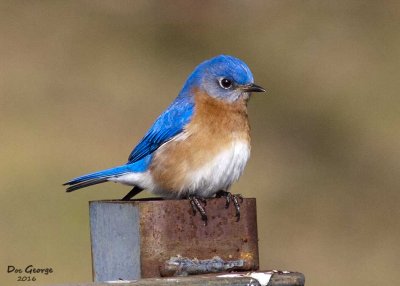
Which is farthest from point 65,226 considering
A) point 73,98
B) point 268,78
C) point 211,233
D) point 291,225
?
point 211,233

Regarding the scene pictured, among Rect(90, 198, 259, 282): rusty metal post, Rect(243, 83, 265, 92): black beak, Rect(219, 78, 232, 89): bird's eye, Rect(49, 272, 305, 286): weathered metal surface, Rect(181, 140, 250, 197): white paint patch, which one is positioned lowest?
Rect(49, 272, 305, 286): weathered metal surface

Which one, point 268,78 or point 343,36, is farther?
point 343,36

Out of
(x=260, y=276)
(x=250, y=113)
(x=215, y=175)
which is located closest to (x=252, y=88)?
(x=215, y=175)

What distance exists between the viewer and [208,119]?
7668 millimetres

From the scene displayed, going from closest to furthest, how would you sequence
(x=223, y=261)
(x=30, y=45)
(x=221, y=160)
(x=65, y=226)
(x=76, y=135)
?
(x=223, y=261), (x=221, y=160), (x=65, y=226), (x=76, y=135), (x=30, y=45)

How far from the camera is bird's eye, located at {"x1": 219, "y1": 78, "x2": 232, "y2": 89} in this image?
7902 mm

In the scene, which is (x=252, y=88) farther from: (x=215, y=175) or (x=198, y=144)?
(x=215, y=175)

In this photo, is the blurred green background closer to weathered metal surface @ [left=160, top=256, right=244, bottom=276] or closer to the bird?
the bird

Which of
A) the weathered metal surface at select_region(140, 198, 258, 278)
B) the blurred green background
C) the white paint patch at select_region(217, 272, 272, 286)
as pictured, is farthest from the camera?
the blurred green background

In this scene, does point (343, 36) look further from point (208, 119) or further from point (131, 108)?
point (208, 119)

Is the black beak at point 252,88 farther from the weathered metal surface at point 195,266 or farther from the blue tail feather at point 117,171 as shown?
the weathered metal surface at point 195,266

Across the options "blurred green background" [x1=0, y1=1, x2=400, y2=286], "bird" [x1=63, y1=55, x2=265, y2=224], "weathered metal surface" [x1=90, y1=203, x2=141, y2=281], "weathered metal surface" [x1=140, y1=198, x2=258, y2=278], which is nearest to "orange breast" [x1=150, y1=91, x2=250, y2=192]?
"bird" [x1=63, y1=55, x2=265, y2=224]

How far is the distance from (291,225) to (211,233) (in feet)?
23.6

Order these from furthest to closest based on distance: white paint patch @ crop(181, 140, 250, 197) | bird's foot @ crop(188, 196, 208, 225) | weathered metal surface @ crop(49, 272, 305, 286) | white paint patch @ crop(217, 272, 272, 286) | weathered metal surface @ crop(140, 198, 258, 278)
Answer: white paint patch @ crop(181, 140, 250, 197)
bird's foot @ crop(188, 196, 208, 225)
weathered metal surface @ crop(140, 198, 258, 278)
white paint patch @ crop(217, 272, 272, 286)
weathered metal surface @ crop(49, 272, 305, 286)
